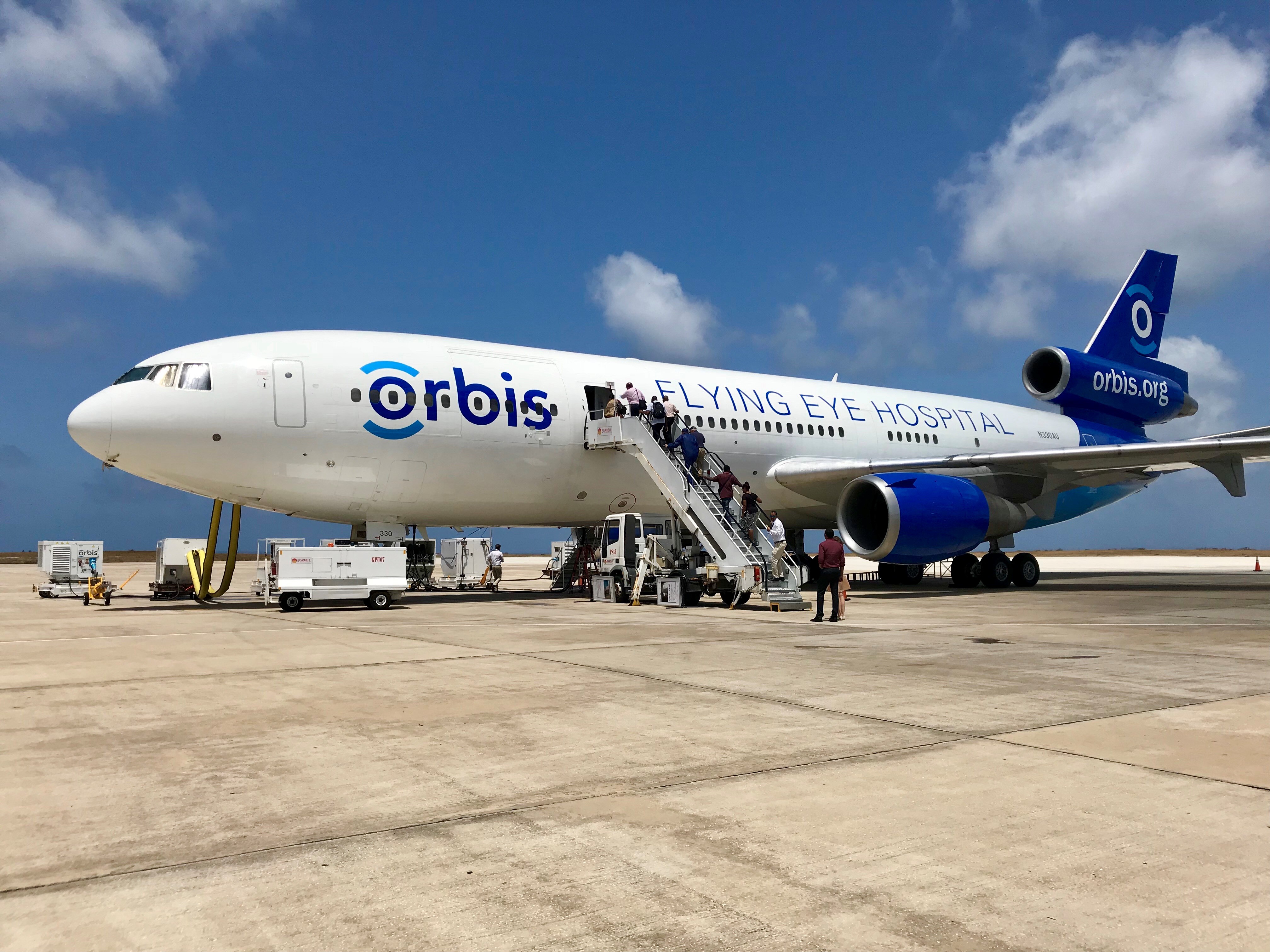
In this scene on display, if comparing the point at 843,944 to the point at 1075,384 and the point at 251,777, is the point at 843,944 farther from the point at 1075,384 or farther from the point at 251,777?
the point at 1075,384

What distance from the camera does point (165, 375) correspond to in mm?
13461

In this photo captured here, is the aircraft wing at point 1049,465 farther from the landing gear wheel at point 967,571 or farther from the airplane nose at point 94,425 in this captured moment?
the airplane nose at point 94,425

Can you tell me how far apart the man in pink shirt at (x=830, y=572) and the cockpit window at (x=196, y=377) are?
9.07 meters

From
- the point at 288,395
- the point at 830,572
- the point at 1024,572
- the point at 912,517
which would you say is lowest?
the point at 1024,572

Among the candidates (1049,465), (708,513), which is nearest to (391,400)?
(708,513)

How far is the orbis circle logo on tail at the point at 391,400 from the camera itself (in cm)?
1430

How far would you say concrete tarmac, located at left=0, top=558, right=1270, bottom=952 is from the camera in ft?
8.99

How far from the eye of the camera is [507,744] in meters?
4.97

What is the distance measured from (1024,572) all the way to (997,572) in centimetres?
83

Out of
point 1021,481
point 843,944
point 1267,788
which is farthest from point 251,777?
point 1021,481

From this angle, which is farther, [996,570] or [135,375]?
[996,570]

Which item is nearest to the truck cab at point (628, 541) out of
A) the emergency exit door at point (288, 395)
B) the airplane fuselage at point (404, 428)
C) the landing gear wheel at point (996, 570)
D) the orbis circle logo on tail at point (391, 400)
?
the airplane fuselage at point (404, 428)

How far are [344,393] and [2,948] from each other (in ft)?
39.9

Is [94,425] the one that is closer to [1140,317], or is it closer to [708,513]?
[708,513]
